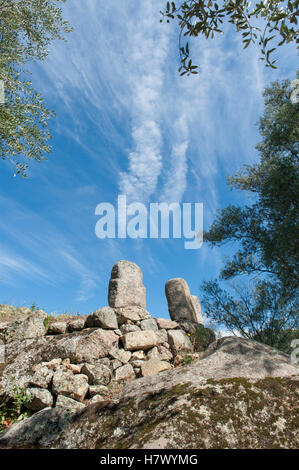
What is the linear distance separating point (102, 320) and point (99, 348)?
110cm

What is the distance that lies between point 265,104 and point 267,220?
6.88m

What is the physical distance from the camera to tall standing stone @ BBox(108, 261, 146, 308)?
42.9ft

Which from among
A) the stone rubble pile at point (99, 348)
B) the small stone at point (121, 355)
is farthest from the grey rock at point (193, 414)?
the small stone at point (121, 355)

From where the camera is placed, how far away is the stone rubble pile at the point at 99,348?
884cm

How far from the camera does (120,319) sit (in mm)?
12312

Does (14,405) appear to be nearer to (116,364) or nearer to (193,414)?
(116,364)

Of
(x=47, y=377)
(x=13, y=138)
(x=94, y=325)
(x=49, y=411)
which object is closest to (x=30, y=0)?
(x=13, y=138)

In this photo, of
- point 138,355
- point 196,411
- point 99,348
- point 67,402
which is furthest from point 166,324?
point 196,411

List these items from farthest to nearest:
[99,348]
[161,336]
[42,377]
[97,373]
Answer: [161,336]
[99,348]
[97,373]
[42,377]

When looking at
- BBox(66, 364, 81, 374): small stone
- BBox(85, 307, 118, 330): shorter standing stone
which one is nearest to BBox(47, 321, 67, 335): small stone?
BBox(85, 307, 118, 330): shorter standing stone

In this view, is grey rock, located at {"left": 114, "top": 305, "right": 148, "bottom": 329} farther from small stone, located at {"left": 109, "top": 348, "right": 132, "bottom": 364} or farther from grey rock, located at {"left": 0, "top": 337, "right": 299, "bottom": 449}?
grey rock, located at {"left": 0, "top": 337, "right": 299, "bottom": 449}

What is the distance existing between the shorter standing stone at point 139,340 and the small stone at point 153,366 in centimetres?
87

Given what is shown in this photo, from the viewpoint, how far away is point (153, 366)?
33.7ft

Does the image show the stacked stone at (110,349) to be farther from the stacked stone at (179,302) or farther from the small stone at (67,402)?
the stacked stone at (179,302)
